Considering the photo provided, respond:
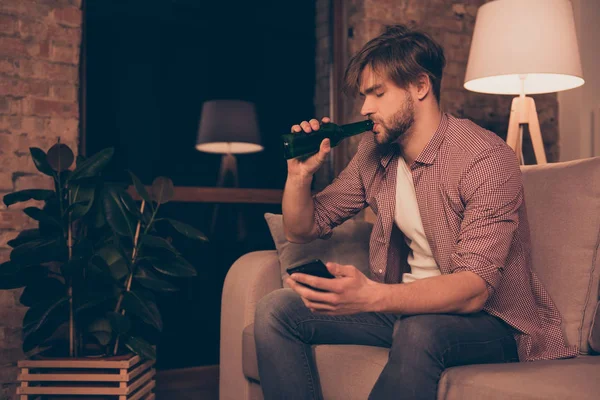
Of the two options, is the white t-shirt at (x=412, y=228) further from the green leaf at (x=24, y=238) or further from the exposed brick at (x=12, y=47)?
the exposed brick at (x=12, y=47)

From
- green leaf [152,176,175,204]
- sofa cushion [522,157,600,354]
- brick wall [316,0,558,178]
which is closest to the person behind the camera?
sofa cushion [522,157,600,354]

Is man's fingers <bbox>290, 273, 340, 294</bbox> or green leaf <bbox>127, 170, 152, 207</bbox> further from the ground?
green leaf <bbox>127, 170, 152, 207</bbox>

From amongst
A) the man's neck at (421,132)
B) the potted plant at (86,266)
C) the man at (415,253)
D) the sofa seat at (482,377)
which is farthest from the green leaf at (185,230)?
the man's neck at (421,132)

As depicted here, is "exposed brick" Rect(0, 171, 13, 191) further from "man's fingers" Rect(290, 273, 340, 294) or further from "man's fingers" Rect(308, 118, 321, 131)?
"man's fingers" Rect(290, 273, 340, 294)

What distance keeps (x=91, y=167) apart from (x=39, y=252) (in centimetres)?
31

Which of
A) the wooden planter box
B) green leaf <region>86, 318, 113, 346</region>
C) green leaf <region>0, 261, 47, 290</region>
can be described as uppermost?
green leaf <region>0, 261, 47, 290</region>

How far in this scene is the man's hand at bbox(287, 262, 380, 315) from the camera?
1280 millimetres

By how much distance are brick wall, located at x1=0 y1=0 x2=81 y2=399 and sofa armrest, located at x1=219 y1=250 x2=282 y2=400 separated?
817 mm

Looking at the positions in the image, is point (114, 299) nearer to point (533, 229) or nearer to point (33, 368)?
point (33, 368)

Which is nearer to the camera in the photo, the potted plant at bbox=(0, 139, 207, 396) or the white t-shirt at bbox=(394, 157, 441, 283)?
the white t-shirt at bbox=(394, 157, 441, 283)

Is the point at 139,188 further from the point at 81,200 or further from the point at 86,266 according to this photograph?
the point at 86,266

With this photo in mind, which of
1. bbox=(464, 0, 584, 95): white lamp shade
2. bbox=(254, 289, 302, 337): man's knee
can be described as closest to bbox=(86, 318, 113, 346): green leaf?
bbox=(254, 289, 302, 337): man's knee

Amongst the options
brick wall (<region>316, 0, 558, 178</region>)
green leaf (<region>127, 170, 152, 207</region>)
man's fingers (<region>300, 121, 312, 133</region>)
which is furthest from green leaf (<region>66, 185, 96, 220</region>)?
brick wall (<region>316, 0, 558, 178</region>)

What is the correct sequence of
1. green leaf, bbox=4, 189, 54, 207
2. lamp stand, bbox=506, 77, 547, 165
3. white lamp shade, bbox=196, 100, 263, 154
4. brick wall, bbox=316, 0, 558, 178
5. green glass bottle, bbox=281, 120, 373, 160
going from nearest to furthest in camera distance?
green glass bottle, bbox=281, 120, 373, 160
green leaf, bbox=4, 189, 54, 207
lamp stand, bbox=506, 77, 547, 165
white lamp shade, bbox=196, 100, 263, 154
brick wall, bbox=316, 0, 558, 178
